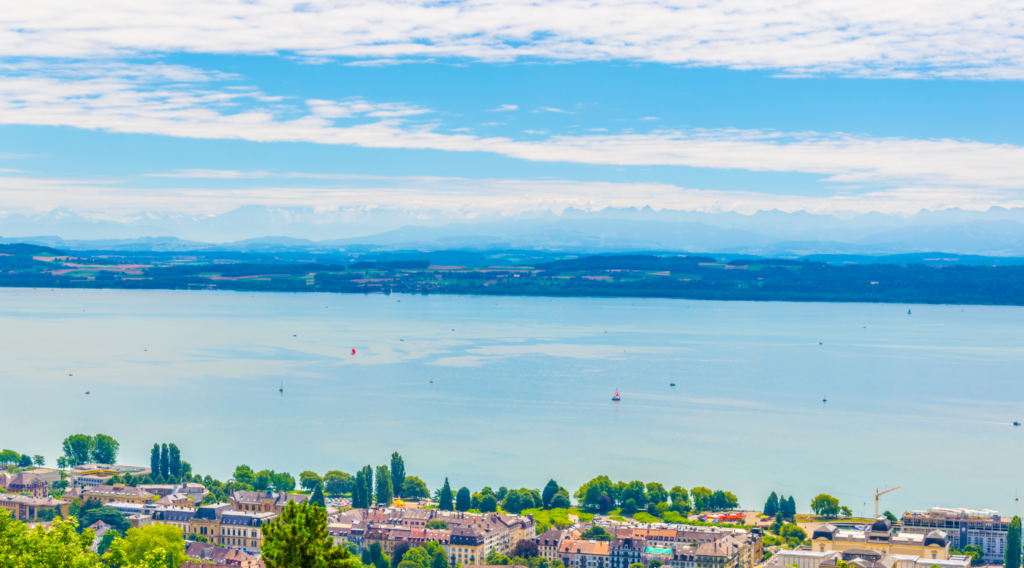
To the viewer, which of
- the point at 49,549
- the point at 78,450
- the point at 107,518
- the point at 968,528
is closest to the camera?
the point at 49,549

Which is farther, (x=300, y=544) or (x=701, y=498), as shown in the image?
(x=701, y=498)

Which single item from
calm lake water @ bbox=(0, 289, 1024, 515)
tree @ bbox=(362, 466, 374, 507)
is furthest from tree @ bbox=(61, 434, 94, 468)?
Result: tree @ bbox=(362, 466, 374, 507)

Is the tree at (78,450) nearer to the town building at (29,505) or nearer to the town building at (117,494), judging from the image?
the town building at (117,494)

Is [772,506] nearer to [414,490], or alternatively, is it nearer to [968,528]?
[968,528]

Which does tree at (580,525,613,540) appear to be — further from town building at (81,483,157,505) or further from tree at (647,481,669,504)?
town building at (81,483,157,505)

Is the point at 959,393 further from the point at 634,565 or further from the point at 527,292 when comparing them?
the point at 527,292

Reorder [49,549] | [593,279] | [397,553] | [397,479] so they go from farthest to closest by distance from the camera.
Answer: [593,279] < [397,479] < [397,553] < [49,549]

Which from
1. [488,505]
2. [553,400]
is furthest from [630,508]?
[553,400]

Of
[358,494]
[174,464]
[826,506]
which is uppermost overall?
[174,464]
